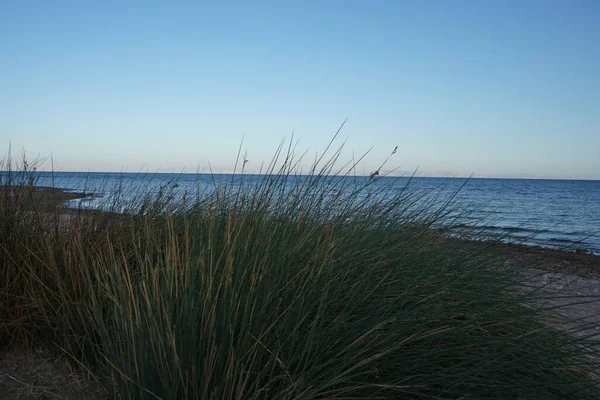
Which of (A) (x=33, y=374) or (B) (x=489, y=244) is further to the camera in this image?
(B) (x=489, y=244)

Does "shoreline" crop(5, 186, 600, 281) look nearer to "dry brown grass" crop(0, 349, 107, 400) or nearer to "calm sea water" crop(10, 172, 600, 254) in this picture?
"calm sea water" crop(10, 172, 600, 254)

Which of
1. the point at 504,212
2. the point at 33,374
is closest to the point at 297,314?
the point at 33,374

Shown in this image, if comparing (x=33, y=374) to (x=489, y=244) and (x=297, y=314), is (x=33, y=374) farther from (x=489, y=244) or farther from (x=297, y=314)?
(x=489, y=244)

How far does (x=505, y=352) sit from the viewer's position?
1864 millimetres

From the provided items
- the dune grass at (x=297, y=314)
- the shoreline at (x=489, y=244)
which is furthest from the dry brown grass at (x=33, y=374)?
the shoreline at (x=489, y=244)

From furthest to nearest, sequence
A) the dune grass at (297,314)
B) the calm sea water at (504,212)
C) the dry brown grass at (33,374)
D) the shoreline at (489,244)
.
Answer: the calm sea water at (504,212), the shoreline at (489,244), the dry brown grass at (33,374), the dune grass at (297,314)

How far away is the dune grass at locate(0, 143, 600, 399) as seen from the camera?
68.7 inches

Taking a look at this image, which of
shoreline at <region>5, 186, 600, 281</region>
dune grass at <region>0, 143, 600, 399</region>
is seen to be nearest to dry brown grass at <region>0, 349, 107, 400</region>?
dune grass at <region>0, 143, 600, 399</region>

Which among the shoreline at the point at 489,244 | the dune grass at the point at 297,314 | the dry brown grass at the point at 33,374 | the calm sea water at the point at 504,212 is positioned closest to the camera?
the dune grass at the point at 297,314

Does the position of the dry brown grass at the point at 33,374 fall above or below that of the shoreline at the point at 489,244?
below

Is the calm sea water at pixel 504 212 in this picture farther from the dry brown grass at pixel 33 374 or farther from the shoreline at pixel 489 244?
the dry brown grass at pixel 33 374

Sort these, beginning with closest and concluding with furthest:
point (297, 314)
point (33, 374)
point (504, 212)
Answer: point (297, 314), point (33, 374), point (504, 212)

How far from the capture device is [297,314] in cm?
189

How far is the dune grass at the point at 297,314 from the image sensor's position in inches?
68.7
